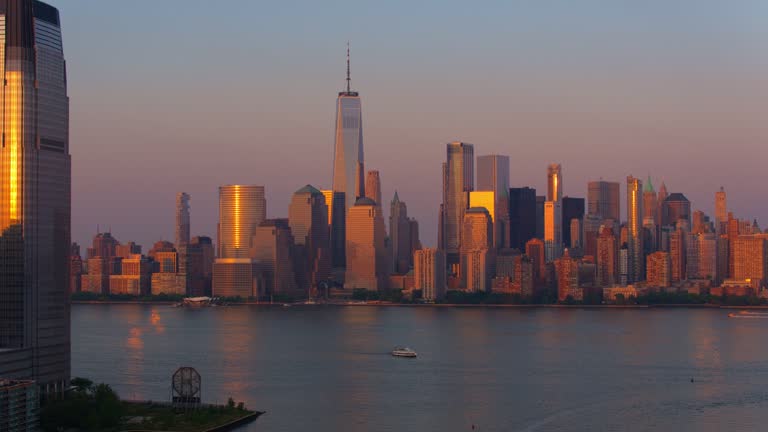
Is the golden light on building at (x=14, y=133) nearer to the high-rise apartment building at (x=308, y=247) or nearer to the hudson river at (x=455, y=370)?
the hudson river at (x=455, y=370)

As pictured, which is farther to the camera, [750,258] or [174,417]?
[750,258]

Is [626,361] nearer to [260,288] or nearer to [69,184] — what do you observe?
[69,184]

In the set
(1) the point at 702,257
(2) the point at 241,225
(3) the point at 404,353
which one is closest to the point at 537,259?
(1) the point at 702,257

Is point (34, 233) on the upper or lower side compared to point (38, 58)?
lower

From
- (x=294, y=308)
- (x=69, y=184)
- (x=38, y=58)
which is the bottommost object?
(x=294, y=308)

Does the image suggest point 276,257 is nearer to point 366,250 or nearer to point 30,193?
point 366,250

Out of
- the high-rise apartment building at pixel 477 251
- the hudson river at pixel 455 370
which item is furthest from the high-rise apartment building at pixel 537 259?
the hudson river at pixel 455 370

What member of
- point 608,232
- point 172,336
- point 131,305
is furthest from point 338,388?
point 608,232
